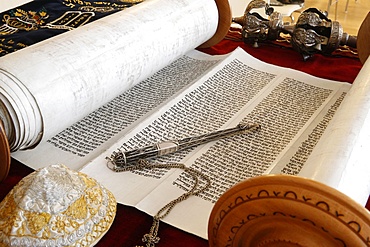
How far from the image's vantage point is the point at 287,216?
0.44 metres

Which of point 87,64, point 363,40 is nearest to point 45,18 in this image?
point 87,64

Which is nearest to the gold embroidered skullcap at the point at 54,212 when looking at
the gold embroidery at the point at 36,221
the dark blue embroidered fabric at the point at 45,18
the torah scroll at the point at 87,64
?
the gold embroidery at the point at 36,221

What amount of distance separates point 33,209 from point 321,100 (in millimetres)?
564

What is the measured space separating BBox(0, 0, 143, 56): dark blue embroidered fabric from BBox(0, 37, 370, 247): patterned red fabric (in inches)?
14.4

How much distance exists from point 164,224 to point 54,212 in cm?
13

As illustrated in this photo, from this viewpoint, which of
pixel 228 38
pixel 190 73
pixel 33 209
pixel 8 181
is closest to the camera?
pixel 33 209

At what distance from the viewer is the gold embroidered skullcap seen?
528 millimetres

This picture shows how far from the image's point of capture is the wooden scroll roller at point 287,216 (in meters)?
0.41

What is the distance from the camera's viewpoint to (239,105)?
0.89 m

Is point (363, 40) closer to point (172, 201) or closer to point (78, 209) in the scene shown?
point (172, 201)

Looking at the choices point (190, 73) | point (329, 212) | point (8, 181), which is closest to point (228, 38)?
point (190, 73)

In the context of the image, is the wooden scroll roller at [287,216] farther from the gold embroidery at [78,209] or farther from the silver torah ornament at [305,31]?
the silver torah ornament at [305,31]

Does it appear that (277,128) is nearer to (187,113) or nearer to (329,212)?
(187,113)

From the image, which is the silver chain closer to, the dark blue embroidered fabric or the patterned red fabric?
the patterned red fabric
